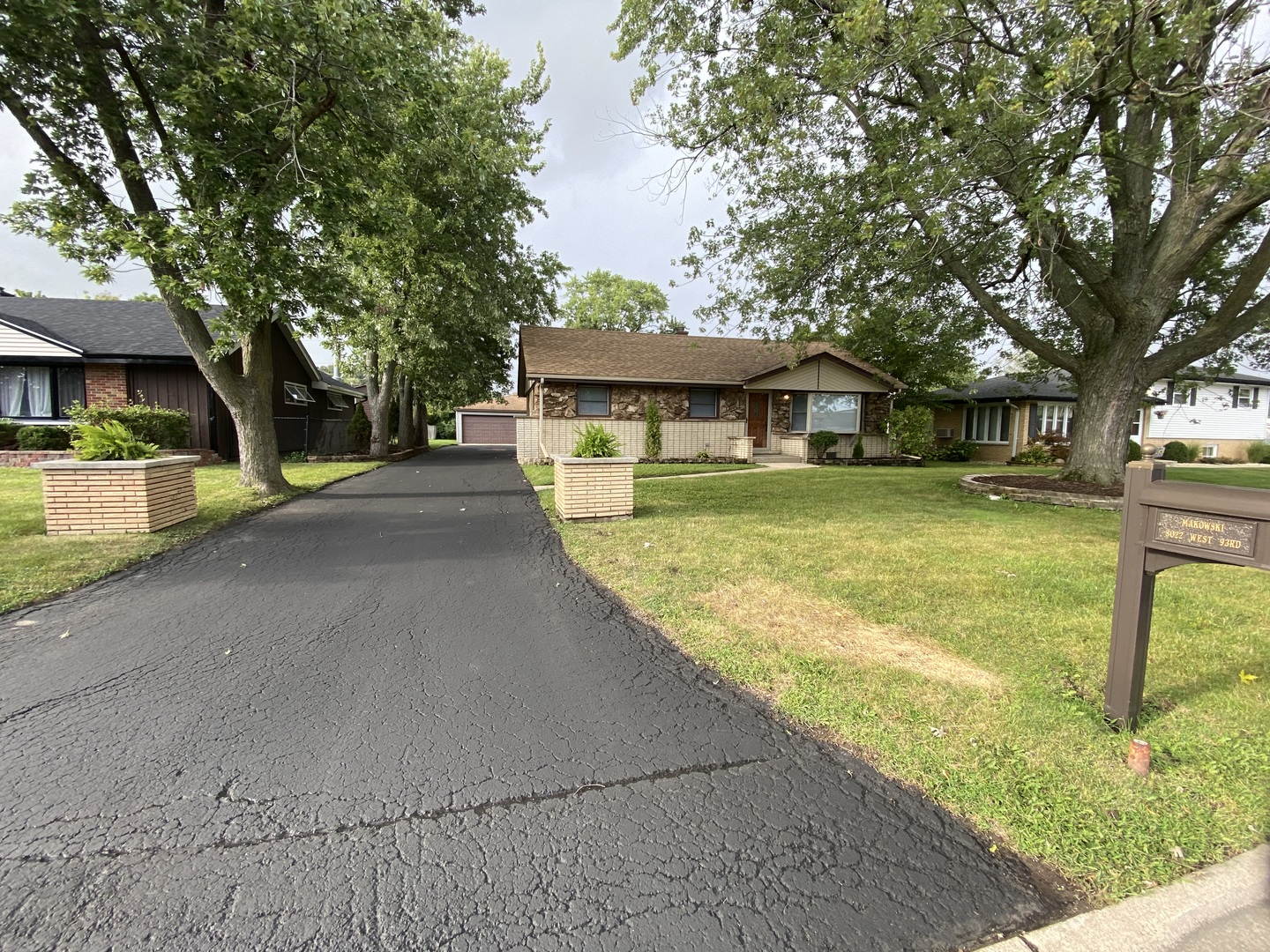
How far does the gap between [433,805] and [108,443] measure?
7.65 meters

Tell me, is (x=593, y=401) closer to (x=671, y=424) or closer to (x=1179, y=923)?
(x=671, y=424)

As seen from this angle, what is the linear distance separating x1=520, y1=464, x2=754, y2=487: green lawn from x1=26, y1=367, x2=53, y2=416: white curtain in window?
13.6 m

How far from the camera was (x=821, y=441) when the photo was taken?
18359 millimetres

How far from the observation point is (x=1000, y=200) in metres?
8.27

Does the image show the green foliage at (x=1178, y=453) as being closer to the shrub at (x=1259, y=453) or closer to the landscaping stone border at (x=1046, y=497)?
the shrub at (x=1259, y=453)

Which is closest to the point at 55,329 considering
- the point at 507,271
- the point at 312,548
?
the point at 507,271

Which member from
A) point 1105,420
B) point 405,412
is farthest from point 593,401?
point 1105,420

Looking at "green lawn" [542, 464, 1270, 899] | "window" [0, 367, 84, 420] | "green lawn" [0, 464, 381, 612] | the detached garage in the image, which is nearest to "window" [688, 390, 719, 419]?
"green lawn" [542, 464, 1270, 899]

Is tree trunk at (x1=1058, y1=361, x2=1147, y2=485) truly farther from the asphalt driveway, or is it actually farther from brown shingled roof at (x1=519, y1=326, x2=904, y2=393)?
A: the asphalt driveway

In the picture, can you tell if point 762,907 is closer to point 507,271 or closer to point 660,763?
point 660,763

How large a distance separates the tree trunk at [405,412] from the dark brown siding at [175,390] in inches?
308

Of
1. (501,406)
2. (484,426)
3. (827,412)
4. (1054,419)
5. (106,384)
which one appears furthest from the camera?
(501,406)

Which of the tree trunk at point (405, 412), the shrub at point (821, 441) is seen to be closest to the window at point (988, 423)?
the shrub at point (821, 441)

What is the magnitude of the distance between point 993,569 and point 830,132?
8.58 meters
